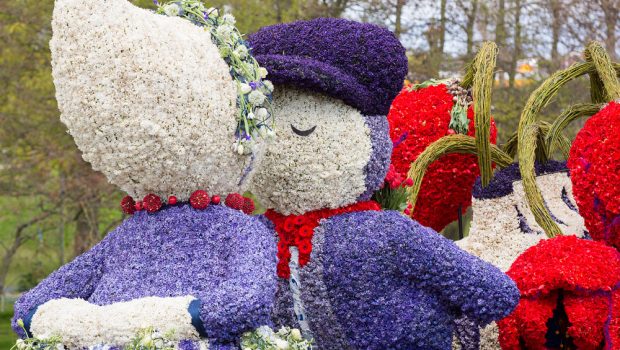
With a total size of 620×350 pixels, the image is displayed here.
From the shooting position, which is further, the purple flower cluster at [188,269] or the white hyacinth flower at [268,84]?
the white hyacinth flower at [268,84]

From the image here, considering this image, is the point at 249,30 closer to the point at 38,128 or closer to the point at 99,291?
the point at 38,128

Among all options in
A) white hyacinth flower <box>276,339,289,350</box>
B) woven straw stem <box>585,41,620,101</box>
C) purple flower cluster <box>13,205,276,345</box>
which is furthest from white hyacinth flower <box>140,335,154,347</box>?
woven straw stem <box>585,41,620,101</box>

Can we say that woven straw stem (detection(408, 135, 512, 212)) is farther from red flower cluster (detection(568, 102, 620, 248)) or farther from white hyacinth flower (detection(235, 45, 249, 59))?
white hyacinth flower (detection(235, 45, 249, 59))

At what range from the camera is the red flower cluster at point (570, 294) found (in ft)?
13.1

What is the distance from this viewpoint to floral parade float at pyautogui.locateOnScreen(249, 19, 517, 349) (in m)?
3.66

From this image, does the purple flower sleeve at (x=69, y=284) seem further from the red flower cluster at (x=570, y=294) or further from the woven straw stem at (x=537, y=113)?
the woven straw stem at (x=537, y=113)

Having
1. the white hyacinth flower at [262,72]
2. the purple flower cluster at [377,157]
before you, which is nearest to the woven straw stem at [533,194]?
the purple flower cluster at [377,157]

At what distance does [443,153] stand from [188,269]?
2160 millimetres

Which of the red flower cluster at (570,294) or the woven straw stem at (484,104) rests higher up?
the woven straw stem at (484,104)

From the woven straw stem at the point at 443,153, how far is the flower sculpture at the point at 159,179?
155 centimetres

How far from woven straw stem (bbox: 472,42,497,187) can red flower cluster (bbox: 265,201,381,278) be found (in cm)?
124

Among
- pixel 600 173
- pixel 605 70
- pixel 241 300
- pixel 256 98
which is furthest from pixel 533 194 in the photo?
pixel 241 300

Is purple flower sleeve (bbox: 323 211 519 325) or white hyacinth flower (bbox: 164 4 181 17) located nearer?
white hyacinth flower (bbox: 164 4 181 17)

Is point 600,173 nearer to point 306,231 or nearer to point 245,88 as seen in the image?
point 306,231
